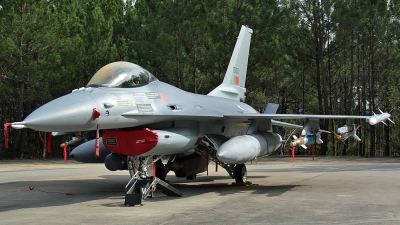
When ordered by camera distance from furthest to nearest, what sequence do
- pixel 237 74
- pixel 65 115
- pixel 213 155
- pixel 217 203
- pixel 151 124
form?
1. pixel 237 74
2. pixel 213 155
3. pixel 151 124
4. pixel 217 203
5. pixel 65 115

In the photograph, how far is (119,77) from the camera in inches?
420

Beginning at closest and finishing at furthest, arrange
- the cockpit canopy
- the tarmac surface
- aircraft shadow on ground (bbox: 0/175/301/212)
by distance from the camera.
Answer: the tarmac surface
the cockpit canopy
aircraft shadow on ground (bbox: 0/175/301/212)

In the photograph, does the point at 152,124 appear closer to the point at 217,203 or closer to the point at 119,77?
the point at 119,77

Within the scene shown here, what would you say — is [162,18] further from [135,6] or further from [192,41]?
[135,6]

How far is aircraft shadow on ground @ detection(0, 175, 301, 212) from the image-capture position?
10787 mm

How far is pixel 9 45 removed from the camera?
28125 millimetres

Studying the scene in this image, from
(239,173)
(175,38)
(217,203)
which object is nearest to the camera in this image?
(217,203)

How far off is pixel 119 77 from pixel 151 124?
1.41 metres

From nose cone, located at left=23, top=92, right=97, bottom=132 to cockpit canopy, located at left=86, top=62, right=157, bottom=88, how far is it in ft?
2.98

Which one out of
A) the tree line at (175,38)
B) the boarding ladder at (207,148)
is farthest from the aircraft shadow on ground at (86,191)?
the tree line at (175,38)

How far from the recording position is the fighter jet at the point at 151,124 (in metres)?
9.38

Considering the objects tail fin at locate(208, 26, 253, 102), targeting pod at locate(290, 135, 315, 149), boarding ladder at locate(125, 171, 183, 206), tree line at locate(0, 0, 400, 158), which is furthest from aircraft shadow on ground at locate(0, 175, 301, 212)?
tree line at locate(0, 0, 400, 158)

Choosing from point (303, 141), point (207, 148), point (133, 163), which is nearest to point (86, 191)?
point (133, 163)

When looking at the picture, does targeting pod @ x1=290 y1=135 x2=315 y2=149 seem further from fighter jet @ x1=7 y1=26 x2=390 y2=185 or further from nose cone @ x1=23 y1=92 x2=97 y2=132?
nose cone @ x1=23 y1=92 x2=97 y2=132
